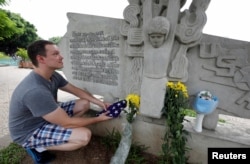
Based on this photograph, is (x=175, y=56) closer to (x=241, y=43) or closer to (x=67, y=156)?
(x=241, y=43)

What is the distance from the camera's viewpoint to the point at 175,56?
2.55 meters

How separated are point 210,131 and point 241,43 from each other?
109cm

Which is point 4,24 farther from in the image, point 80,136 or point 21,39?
point 21,39

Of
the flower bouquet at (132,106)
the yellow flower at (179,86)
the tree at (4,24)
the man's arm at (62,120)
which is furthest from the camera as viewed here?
the tree at (4,24)

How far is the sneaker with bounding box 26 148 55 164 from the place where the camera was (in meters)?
2.48

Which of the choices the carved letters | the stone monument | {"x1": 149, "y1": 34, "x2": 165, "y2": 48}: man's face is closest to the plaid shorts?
A: the stone monument

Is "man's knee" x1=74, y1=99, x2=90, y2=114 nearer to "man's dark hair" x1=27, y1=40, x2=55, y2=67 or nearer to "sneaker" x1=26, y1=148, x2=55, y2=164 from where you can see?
"sneaker" x1=26, y1=148, x2=55, y2=164

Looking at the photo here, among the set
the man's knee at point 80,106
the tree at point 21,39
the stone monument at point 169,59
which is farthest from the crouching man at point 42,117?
the tree at point 21,39

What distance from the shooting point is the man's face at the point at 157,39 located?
→ 242cm

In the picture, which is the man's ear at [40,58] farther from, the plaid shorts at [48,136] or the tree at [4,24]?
the tree at [4,24]

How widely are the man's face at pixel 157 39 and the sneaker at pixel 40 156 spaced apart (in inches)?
71.7

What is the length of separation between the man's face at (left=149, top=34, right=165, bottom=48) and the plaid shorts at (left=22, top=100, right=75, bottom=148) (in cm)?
134

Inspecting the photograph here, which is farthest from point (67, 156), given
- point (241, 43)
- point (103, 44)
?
point (241, 43)

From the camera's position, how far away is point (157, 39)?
2.43 metres
